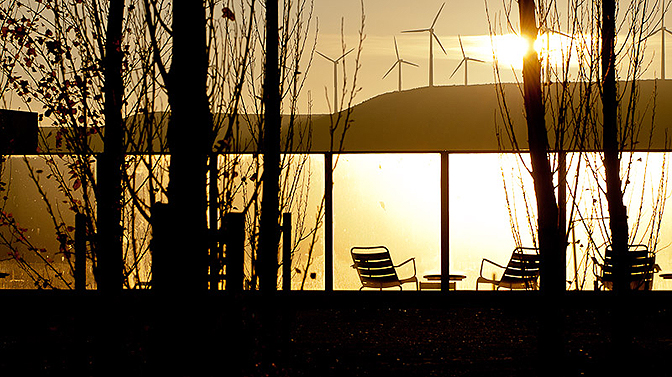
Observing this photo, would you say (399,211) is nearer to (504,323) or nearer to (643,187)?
(504,323)

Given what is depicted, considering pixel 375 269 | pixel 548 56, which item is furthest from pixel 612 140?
pixel 375 269

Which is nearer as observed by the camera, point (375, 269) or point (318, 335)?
point (318, 335)

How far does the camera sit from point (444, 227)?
9.54 m

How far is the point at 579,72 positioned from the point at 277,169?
261 centimetres

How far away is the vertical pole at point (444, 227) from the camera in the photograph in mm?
9477

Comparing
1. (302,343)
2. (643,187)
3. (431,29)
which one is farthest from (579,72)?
(431,29)

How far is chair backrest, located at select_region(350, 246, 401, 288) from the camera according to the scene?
34.0 feet

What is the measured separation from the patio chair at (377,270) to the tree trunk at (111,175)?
4.19 m

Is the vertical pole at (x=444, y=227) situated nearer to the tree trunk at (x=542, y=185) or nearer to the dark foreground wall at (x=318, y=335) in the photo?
the dark foreground wall at (x=318, y=335)

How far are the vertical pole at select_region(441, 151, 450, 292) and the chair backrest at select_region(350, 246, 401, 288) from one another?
0.79 metres

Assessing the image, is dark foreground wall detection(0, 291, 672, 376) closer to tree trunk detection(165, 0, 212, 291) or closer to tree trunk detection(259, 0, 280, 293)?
tree trunk detection(165, 0, 212, 291)

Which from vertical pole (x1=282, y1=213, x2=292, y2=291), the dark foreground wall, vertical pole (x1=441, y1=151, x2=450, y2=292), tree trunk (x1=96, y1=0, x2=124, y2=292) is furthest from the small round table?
tree trunk (x1=96, y1=0, x2=124, y2=292)

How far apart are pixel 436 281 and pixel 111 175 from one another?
4.78m

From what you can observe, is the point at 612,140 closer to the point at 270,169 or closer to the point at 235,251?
the point at 270,169
